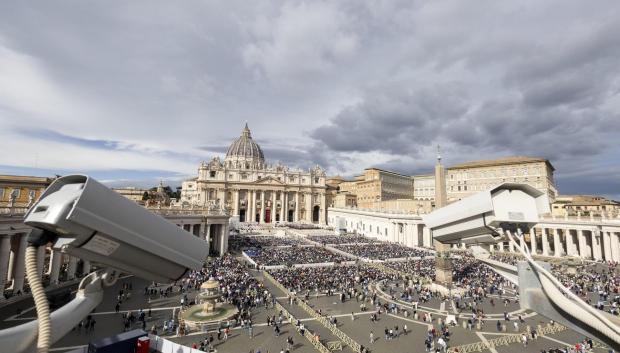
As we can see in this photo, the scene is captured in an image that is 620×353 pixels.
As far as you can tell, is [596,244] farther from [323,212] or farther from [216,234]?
[323,212]

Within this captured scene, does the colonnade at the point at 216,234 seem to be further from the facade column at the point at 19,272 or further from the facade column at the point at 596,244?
the facade column at the point at 596,244

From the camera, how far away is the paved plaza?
14.6m

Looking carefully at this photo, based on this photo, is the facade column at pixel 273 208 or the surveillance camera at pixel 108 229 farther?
the facade column at pixel 273 208

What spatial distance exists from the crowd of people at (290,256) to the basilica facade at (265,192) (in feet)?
147

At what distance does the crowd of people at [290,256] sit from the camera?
31906 mm

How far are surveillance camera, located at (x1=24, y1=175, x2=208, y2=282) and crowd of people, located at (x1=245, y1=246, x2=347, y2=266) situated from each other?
1072 inches

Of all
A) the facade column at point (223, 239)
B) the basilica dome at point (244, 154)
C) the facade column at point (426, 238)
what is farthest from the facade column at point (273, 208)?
the facade column at point (223, 239)

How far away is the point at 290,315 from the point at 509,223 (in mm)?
14819

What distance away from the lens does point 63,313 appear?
13.1 feet

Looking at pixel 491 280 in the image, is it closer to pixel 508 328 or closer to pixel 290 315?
pixel 508 328

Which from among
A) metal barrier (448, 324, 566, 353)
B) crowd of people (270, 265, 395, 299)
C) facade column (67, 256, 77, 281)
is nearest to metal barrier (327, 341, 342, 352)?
metal barrier (448, 324, 566, 353)

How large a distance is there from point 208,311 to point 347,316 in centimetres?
816

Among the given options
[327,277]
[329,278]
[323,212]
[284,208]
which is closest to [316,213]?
[323,212]

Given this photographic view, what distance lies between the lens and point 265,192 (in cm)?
9050
